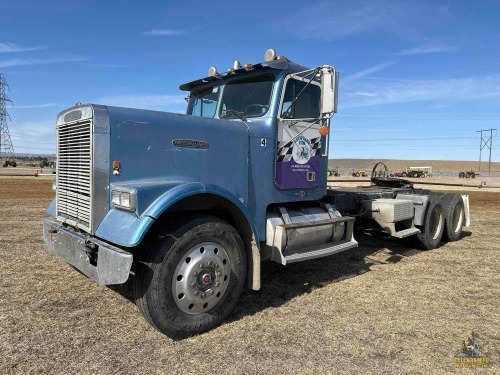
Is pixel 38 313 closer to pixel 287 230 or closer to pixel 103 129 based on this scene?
pixel 103 129

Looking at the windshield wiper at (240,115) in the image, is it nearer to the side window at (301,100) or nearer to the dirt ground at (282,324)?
the side window at (301,100)

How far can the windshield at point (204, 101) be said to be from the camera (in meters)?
5.14

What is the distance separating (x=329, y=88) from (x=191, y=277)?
8.54 feet

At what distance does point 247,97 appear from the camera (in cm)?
482

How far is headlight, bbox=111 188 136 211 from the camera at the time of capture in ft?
10.6

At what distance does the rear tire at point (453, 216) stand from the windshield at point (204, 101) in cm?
571

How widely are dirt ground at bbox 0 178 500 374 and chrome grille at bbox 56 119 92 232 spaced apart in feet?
3.30

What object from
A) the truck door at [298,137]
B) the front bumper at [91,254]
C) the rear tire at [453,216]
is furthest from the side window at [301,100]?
the rear tire at [453,216]

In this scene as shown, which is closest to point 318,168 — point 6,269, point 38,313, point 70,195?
point 70,195

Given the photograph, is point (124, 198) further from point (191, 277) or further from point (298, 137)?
A: point (298, 137)

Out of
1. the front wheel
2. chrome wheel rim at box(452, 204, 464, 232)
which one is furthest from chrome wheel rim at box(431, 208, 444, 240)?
the front wheel
